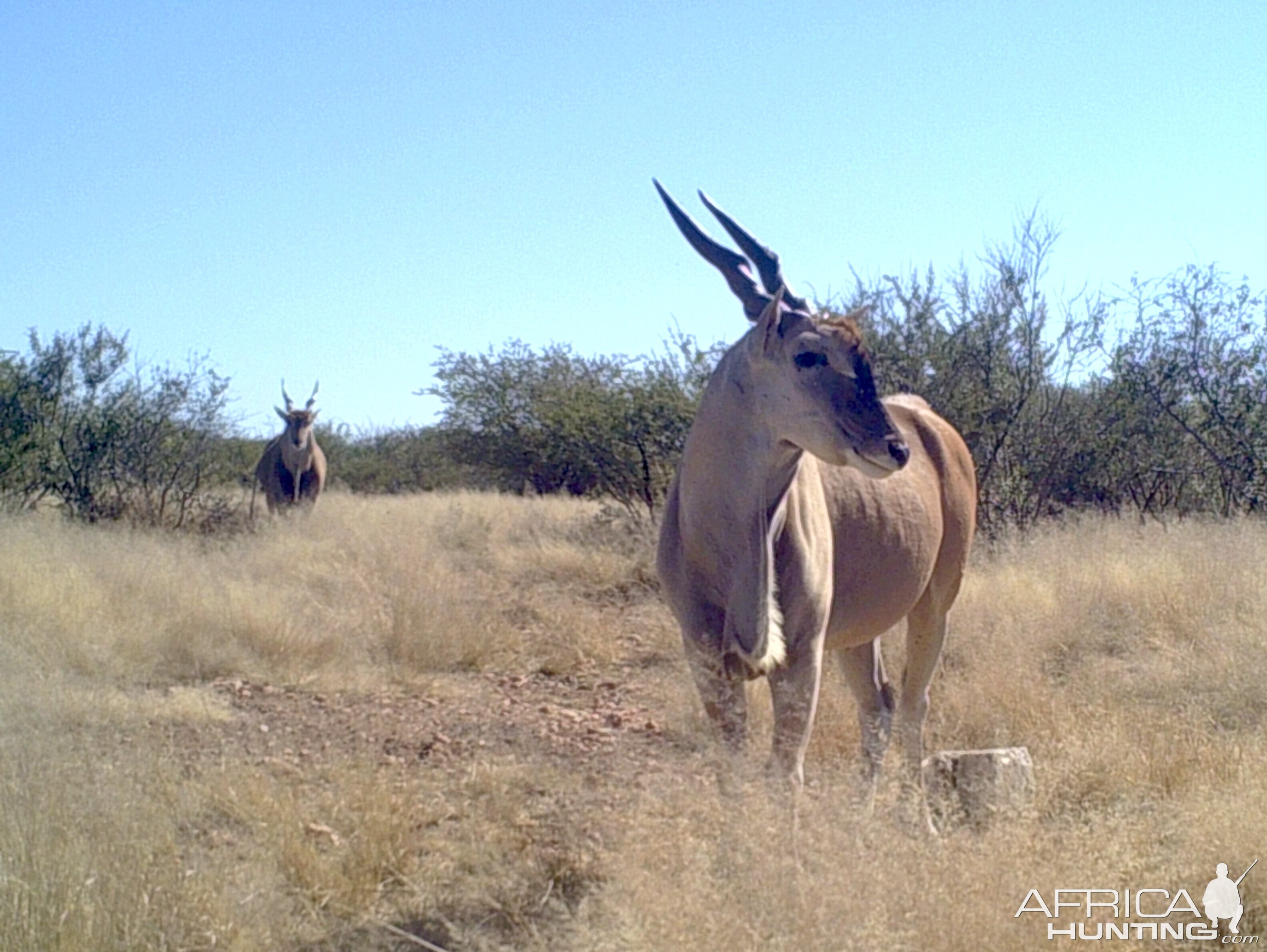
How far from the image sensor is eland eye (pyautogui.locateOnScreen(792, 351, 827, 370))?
145 inches

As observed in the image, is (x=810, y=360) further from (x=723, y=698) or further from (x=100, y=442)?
(x=100, y=442)

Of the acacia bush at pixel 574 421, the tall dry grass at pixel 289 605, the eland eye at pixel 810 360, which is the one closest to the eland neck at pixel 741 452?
the eland eye at pixel 810 360

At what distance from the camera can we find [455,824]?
4434mm

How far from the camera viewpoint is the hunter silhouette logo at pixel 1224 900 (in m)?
3.42

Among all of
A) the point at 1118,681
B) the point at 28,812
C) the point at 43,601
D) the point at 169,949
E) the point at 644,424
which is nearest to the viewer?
the point at 169,949

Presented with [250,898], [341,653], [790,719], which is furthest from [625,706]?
[250,898]

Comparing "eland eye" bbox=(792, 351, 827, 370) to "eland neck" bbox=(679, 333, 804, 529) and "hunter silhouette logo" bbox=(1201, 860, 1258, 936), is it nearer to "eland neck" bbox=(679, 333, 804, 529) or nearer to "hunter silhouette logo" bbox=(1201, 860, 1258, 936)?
"eland neck" bbox=(679, 333, 804, 529)

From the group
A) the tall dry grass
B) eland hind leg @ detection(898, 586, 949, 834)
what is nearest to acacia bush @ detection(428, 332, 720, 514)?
the tall dry grass

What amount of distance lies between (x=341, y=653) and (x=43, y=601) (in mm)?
1896

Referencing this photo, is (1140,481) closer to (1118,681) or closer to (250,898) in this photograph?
(1118,681)

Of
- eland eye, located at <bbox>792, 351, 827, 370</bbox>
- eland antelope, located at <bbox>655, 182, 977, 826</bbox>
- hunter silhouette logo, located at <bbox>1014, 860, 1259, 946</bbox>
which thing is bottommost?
hunter silhouette logo, located at <bbox>1014, 860, 1259, 946</bbox>

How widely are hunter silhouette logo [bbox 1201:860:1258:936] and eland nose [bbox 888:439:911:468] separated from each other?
5.22ft

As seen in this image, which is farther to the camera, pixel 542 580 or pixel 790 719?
pixel 542 580

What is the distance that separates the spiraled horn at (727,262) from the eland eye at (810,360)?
376 mm
